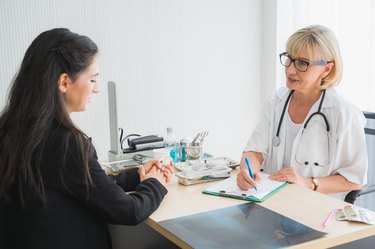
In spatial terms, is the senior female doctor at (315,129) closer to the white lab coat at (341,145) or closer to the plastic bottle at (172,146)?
the white lab coat at (341,145)

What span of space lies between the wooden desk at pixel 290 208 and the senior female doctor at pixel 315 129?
0.21m

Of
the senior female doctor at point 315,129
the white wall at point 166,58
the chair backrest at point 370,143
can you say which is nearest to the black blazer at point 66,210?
the senior female doctor at point 315,129

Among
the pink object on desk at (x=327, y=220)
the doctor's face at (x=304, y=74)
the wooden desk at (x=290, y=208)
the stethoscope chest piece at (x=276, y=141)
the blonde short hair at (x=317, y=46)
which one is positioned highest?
the blonde short hair at (x=317, y=46)

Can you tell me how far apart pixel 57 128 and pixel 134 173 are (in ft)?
1.75

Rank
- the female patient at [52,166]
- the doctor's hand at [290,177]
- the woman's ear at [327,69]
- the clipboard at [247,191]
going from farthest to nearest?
1. the woman's ear at [327,69]
2. the doctor's hand at [290,177]
3. the clipboard at [247,191]
4. the female patient at [52,166]

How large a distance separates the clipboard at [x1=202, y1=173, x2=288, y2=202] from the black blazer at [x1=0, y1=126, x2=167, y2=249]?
13.8 inches

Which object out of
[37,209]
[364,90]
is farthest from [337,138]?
[37,209]

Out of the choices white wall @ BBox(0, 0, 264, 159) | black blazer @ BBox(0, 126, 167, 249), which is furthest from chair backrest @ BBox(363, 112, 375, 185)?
white wall @ BBox(0, 0, 264, 159)

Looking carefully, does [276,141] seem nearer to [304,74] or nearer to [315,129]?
[315,129]

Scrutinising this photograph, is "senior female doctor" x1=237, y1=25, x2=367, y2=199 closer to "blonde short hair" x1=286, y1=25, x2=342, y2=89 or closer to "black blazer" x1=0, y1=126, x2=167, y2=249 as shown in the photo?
"blonde short hair" x1=286, y1=25, x2=342, y2=89

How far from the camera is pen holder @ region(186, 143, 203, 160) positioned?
86.9 inches

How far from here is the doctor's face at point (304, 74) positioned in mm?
1958

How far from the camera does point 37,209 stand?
4.16 ft

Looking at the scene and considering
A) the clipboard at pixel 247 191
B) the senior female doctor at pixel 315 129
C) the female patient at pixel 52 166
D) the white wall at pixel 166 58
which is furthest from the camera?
the white wall at pixel 166 58
